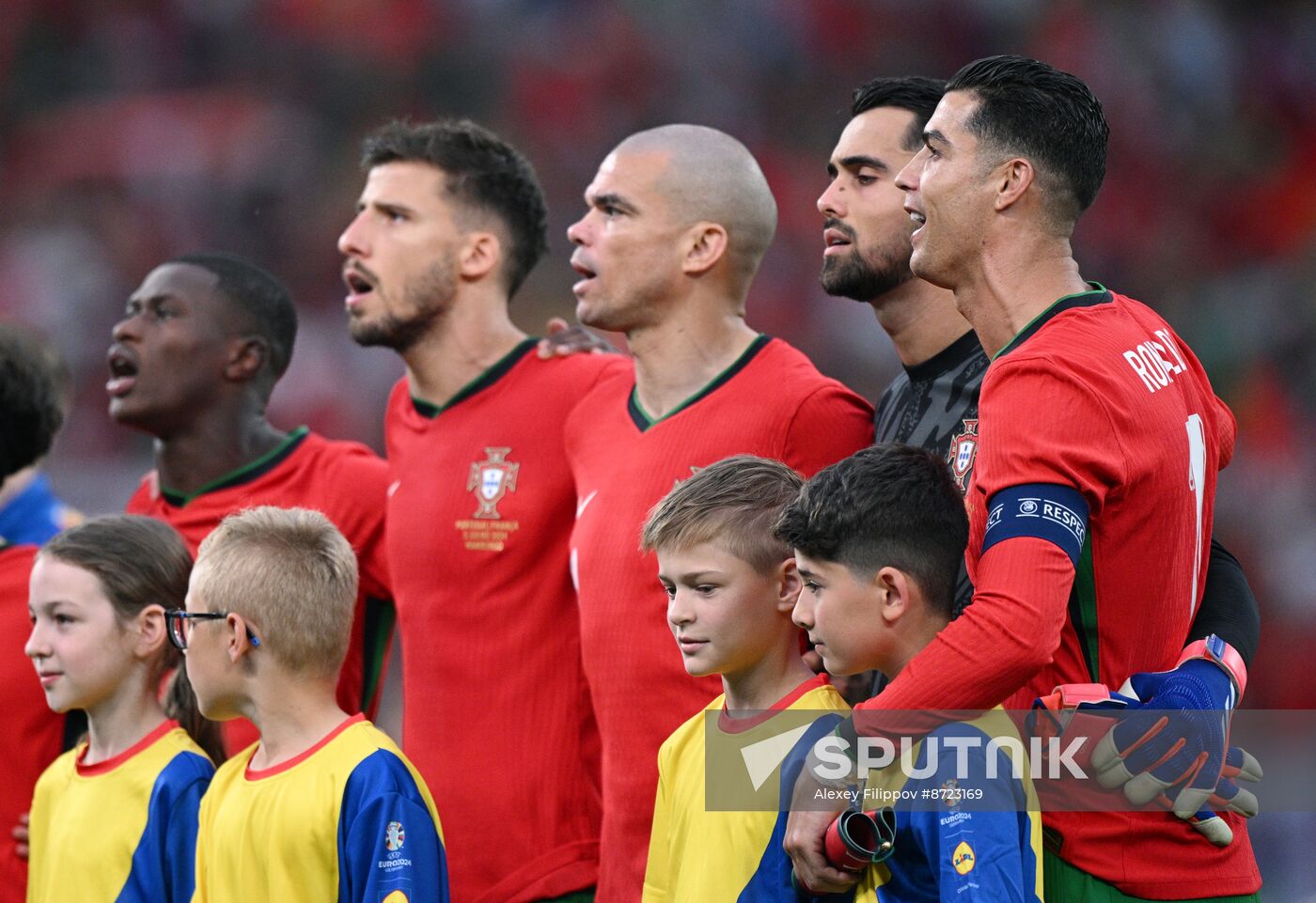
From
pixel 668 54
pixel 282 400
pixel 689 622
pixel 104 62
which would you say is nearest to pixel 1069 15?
pixel 668 54

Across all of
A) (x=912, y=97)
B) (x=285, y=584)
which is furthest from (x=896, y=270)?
(x=285, y=584)

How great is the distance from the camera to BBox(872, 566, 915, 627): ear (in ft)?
9.82

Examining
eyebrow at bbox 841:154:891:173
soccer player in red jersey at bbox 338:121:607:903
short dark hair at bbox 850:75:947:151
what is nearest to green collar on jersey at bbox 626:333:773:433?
soccer player in red jersey at bbox 338:121:607:903

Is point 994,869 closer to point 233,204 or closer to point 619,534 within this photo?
point 619,534

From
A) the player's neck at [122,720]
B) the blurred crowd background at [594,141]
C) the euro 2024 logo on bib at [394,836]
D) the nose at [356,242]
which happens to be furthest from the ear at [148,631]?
the blurred crowd background at [594,141]

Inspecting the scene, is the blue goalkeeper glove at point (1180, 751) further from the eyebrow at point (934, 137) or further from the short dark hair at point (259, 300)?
the short dark hair at point (259, 300)

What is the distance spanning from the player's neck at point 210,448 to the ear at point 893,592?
8.02 ft

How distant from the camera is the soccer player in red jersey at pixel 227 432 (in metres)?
4.73

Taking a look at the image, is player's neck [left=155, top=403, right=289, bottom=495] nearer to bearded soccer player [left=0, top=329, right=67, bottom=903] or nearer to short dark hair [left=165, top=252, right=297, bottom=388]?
short dark hair [left=165, top=252, right=297, bottom=388]

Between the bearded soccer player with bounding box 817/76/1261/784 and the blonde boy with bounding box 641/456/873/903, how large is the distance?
43cm

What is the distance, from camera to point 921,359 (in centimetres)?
380

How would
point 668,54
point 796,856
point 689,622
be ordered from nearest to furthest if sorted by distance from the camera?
point 796,856 < point 689,622 < point 668,54

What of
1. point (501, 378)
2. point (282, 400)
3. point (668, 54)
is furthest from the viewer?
point (668, 54)

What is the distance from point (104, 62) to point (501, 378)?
927 centimetres
